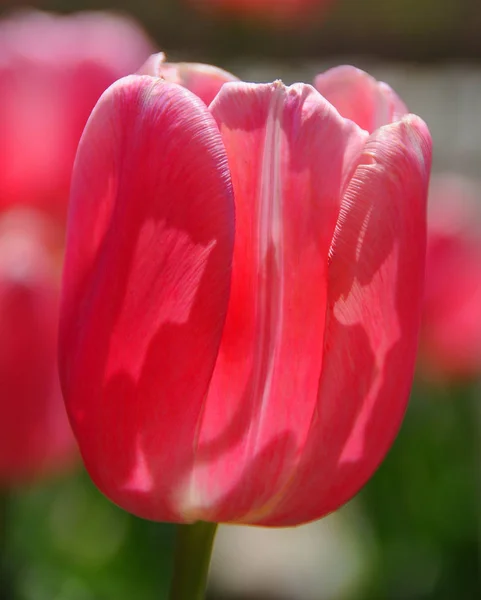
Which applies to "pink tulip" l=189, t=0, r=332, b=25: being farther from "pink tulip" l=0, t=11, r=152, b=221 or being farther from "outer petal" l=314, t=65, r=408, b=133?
"outer petal" l=314, t=65, r=408, b=133

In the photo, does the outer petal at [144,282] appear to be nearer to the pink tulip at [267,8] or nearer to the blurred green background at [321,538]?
the blurred green background at [321,538]

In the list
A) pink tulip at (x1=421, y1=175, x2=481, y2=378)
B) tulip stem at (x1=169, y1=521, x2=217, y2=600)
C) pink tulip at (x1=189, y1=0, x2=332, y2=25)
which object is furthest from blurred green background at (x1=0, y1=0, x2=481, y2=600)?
tulip stem at (x1=169, y1=521, x2=217, y2=600)

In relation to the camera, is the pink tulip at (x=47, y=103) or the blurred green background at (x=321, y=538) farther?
the blurred green background at (x=321, y=538)

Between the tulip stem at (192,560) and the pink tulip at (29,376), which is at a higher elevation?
the tulip stem at (192,560)

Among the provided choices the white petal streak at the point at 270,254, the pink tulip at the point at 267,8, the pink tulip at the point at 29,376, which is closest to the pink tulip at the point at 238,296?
the white petal streak at the point at 270,254

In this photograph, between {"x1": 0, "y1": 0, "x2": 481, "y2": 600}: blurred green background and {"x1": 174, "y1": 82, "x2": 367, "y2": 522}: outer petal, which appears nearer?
{"x1": 174, "y1": 82, "x2": 367, "y2": 522}: outer petal

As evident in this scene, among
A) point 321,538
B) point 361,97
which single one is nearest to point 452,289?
point 321,538

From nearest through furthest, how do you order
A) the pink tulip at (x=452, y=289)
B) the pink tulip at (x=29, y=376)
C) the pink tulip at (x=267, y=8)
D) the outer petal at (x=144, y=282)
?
the outer petal at (x=144, y=282) → the pink tulip at (x=29, y=376) → the pink tulip at (x=452, y=289) → the pink tulip at (x=267, y=8)
